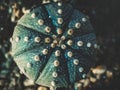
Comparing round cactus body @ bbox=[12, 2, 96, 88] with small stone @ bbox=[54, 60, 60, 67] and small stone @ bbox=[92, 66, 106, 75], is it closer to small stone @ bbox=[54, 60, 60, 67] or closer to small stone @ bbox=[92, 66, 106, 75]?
small stone @ bbox=[54, 60, 60, 67]

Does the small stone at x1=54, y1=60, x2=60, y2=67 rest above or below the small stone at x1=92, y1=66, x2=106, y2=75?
above

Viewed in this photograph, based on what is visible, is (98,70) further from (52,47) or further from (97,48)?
(52,47)

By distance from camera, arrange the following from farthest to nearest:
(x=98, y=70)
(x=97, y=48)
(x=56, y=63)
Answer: (x=98, y=70)
(x=97, y=48)
(x=56, y=63)

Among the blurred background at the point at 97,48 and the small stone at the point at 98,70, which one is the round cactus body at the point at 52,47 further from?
the small stone at the point at 98,70

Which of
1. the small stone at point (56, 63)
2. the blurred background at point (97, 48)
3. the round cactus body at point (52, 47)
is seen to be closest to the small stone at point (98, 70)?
the blurred background at point (97, 48)

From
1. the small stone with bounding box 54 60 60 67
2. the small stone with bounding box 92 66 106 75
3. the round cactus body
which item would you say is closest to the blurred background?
the small stone with bounding box 92 66 106 75

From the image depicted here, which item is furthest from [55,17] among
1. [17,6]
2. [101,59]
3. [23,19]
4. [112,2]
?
[112,2]

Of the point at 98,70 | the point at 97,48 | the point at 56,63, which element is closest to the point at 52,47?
the point at 56,63
